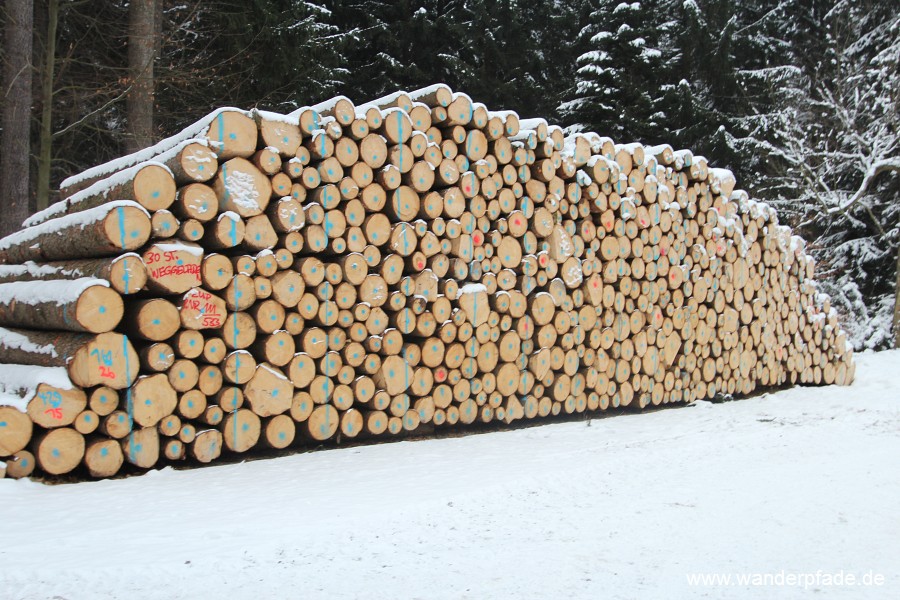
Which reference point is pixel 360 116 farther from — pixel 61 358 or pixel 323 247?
pixel 61 358

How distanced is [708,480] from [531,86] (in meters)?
17.4

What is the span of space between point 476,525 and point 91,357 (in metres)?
2.89

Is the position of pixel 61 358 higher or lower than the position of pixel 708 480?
higher

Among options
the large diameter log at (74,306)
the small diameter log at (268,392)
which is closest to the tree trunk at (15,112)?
the large diameter log at (74,306)

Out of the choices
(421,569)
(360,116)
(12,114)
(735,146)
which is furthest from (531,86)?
(421,569)

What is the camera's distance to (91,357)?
496cm

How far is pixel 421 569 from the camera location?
12.2 feet

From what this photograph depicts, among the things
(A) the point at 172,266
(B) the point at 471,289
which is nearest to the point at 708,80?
(B) the point at 471,289

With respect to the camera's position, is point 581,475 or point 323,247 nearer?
point 581,475

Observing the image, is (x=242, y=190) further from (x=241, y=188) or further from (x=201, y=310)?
(x=201, y=310)

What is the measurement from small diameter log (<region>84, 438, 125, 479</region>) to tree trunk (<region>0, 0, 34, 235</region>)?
7002mm

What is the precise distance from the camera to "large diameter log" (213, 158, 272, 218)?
5711mm

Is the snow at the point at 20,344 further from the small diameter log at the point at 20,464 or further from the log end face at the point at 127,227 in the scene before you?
the log end face at the point at 127,227

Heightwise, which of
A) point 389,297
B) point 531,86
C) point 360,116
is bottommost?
point 389,297
